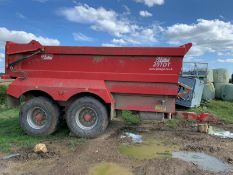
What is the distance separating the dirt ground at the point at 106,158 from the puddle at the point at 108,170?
0.10 metres

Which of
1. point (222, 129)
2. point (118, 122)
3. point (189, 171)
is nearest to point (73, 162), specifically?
point (189, 171)

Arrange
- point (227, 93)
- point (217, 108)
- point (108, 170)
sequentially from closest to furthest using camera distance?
point (108, 170), point (217, 108), point (227, 93)

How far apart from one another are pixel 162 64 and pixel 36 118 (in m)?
3.33

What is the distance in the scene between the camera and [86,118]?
28.3ft

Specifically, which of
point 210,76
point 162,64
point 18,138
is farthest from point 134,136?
point 210,76

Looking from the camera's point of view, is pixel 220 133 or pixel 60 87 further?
pixel 220 133

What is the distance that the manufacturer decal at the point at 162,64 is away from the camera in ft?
27.4

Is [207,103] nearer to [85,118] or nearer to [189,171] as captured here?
[85,118]

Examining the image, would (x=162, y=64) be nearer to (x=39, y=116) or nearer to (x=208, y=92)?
(x=39, y=116)

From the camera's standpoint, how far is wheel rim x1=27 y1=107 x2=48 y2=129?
29.1 feet

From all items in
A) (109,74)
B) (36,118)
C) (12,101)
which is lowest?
(36,118)

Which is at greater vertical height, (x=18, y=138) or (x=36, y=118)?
(x=36, y=118)

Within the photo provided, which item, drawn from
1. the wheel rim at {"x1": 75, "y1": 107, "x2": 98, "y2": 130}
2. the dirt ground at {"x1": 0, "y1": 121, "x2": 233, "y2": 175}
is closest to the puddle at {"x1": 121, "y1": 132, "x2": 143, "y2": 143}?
the dirt ground at {"x1": 0, "y1": 121, "x2": 233, "y2": 175}

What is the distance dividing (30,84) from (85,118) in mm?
1600
